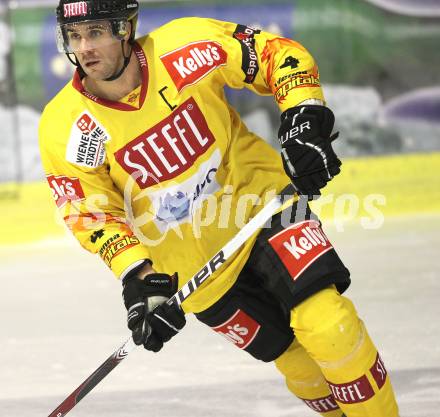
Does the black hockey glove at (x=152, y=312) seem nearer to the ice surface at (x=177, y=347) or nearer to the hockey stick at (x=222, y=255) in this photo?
the hockey stick at (x=222, y=255)

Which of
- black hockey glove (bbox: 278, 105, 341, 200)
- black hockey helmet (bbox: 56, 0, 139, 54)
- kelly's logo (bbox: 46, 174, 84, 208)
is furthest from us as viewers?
kelly's logo (bbox: 46, 174, 84, 208)

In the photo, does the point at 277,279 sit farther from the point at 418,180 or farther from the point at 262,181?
the point at 418,180

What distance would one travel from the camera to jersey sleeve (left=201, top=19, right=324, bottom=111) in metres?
2.76

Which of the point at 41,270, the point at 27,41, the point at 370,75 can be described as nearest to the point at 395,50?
the point at 370,75

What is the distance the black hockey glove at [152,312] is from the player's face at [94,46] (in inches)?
21.3

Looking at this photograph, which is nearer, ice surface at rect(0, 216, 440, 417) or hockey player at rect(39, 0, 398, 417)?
hockey player at rect(39, 0, 398, 417)

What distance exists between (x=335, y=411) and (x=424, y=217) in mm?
3036

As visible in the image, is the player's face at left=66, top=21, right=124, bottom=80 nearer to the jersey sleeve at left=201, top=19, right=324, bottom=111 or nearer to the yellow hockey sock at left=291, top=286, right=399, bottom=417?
the jersey sleeve at left=201, top=19, right=324, bottom=111

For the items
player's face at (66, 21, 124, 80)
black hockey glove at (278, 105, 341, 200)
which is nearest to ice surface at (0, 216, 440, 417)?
black hockey glove at (278, 105, 341, 200)

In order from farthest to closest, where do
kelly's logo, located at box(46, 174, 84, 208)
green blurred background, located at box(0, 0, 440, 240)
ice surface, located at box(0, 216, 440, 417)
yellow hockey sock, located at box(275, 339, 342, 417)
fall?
green blurred background, located at box(0, 0, 440, 240)
ice surface, located at box(0, 216, 440, 417)
yellow hockey sock, located at box(275, 339, 342, 417)
kelly's logo, located at box(46, 174, 84, 208)

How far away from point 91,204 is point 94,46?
41cm

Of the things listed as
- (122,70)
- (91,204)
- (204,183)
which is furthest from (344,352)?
(122,70)

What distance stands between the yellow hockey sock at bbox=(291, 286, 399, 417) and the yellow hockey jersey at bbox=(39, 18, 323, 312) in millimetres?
302

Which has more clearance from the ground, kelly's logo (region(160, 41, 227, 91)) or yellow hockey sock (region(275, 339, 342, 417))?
kelly's logo (region(160, 41, 227, 91))
